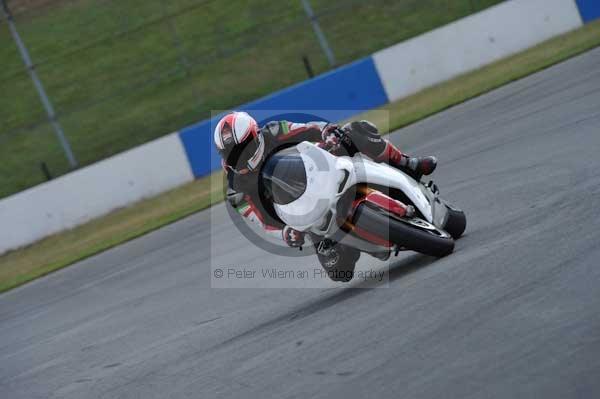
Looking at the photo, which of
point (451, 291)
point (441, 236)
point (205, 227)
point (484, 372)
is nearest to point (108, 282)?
point (205, 227)

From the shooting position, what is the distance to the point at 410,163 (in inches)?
283

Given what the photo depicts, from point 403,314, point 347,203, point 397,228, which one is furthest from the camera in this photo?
point 347,203

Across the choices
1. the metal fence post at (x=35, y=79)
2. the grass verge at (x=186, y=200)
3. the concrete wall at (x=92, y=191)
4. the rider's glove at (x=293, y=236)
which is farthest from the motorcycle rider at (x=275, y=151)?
the metal fence post at (x=35, y=79)

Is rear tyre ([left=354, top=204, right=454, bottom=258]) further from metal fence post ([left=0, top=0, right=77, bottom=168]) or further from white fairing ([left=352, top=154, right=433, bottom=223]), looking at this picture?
metal fence post ([left=0, top=0, right=77, bottom=168])

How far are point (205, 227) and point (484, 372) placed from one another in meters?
9.21

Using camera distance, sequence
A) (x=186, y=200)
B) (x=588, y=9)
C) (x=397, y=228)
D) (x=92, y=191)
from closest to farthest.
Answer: (x=397, y=228), (x=186, y=200), (x=92, y=191), (x=588, y=9)

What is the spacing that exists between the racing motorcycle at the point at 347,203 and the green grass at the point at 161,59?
1533cm

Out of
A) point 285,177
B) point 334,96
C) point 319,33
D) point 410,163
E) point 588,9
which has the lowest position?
point 588,9

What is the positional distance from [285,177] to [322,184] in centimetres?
24

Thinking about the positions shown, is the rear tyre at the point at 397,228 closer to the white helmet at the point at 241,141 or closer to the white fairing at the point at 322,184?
the white fairing at the point at 322,184

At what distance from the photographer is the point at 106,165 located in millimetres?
18016

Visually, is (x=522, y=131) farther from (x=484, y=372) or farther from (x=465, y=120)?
(x=484, y=372)

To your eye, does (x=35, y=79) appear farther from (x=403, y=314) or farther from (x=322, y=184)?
(x=403, y=314)

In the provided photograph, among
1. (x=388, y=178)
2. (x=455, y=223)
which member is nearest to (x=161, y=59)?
(x=455, y=223)
